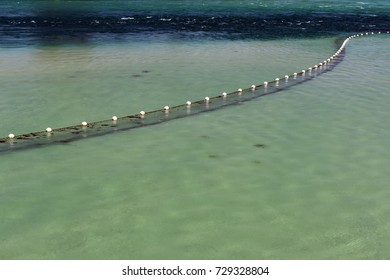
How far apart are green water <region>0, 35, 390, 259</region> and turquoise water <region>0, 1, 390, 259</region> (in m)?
0.05

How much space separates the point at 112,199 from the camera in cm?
1211

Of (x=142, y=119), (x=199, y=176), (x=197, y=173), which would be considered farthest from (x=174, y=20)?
(x=199, y=176)

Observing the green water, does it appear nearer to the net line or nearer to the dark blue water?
the net line

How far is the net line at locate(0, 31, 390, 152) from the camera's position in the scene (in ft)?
52.2

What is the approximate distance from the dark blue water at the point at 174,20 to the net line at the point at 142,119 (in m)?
19.6

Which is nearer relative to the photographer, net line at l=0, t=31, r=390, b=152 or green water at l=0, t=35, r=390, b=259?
green water at l=0, t=35, r=390, b=259

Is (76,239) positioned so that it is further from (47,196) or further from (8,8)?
(8,8)

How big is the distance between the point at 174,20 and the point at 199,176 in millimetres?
43480

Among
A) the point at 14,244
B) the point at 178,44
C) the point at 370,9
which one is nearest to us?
the point at 14,244

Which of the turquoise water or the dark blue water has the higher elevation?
the dark blue water

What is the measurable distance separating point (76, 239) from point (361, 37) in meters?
41.4

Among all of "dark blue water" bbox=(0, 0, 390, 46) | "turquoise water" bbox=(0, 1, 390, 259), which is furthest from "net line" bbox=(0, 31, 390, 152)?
"dark blue water" bbox=(0, 0, 390, 46)
